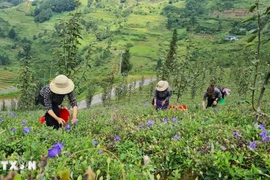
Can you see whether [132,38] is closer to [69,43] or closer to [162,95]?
[69,43]

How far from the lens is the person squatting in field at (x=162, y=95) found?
10383 mm

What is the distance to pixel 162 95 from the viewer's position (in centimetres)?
1056

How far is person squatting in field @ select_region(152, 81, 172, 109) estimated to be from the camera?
10.4 m

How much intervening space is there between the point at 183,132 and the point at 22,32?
18153cm

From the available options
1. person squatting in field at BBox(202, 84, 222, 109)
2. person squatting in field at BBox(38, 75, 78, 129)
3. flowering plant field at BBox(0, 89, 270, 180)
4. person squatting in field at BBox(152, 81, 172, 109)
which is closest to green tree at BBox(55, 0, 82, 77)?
person squatting in field at BBox(152, 81, 172, 109)

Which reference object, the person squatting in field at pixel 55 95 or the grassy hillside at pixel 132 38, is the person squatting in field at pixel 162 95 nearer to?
the person squatting in field at pixel 55 95

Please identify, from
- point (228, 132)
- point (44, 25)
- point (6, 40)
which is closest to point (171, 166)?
point (228, 132)

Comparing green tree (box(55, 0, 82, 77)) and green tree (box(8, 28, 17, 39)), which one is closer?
green tree (box(55, 0, 82, 77))

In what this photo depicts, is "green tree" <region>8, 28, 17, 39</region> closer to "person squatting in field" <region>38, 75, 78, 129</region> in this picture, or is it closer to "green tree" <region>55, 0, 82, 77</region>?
"green tree" <region>55, 0, 82, 77</region>

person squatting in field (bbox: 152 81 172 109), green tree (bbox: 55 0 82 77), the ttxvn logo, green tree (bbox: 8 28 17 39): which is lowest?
green tree (bbox: 8 28 17 39)

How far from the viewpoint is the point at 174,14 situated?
174 metres

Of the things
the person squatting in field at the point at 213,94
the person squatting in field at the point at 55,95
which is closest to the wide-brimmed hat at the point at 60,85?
the person squatting in field at the point at 55,95

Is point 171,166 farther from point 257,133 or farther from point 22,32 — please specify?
point 22,32

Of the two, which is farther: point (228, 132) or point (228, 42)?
point (228, 42)
